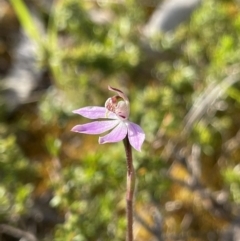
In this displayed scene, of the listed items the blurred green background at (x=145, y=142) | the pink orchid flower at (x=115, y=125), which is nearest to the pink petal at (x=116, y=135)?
the pink orchid flower at (x=115, y=125)

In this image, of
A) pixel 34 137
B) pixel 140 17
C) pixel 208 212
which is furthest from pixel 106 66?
pixel 208 212

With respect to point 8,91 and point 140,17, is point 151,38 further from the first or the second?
point 8,91

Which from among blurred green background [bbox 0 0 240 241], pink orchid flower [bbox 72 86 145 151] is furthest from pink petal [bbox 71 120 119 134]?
blurred green background [bbox 0 0 240 241]

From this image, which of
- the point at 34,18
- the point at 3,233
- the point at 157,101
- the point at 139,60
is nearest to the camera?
the point at 3,233

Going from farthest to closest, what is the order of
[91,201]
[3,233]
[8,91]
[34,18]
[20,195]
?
[34,18] < [8,91] < [3,233] < [91,201] < [20,195]

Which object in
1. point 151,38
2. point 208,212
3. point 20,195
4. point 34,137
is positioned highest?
point 151,38
